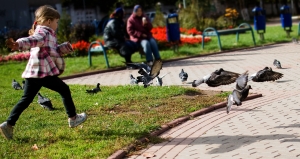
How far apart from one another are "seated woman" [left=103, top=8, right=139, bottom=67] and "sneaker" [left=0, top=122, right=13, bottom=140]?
315 inches

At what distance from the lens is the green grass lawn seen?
6008 millimetres

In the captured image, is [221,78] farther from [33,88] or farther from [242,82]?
[33,88]

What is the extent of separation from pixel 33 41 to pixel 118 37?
835cm

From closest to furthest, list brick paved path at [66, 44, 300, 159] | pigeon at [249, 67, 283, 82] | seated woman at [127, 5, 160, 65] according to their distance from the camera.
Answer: brick paved path at [66, 44, 300, 159] → pigeon at [249, 67, 283, 82] → seated woman at [127, 5, 160, 65]

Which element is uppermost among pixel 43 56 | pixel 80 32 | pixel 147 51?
pixel 43 56

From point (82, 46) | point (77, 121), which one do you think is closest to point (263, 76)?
point (77, 121)

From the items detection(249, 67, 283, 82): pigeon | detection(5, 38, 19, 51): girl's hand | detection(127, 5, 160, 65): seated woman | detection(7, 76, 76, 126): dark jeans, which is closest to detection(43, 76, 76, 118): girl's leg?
detection(7, 76, 76, 126): dark jeans

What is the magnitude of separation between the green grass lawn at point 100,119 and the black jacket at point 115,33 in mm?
4110

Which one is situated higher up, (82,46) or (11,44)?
(11,44)

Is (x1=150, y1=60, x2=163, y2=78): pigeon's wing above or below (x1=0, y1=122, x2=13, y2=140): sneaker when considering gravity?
above

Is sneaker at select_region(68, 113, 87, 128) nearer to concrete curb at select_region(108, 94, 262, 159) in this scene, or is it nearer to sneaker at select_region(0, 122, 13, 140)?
sneaker at select_region(0, 122, 13, 140)

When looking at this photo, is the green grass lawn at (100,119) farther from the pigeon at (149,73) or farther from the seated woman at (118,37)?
the seated woman at (118,37)

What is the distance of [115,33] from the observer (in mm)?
14422

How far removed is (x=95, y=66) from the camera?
585 inches
